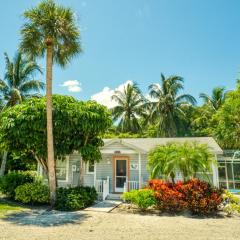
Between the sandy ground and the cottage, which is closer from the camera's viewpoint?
the sandy ground

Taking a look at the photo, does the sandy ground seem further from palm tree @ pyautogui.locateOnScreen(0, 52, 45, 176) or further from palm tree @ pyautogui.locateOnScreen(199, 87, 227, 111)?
palm tree @ pyautogui.locateOnScreen(199, 87, 227, 111)

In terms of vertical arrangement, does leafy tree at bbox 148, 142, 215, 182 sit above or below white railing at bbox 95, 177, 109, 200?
above

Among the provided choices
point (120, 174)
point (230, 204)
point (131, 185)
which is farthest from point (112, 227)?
point (120, 174)

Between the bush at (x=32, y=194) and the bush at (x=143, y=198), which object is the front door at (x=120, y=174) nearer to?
the bush at (x=143, y=198)

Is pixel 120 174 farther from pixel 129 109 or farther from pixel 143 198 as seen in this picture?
pixel 129 109

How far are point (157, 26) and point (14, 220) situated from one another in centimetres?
1159

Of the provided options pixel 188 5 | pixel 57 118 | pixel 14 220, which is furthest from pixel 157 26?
pixel 14 220

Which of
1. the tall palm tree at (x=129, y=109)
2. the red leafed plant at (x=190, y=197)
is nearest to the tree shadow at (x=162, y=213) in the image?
the red leafed plant at (x=190, y=197)

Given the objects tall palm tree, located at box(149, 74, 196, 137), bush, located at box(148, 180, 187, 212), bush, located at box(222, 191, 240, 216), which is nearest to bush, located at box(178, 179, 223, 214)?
bush, located at box(148, 180, 187, 212)

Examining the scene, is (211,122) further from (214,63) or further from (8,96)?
(8,96)

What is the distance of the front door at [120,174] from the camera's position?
16.3 metres

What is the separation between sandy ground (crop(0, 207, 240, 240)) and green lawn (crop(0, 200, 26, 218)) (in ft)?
2.37

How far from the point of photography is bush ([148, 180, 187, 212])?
1073 centimetres

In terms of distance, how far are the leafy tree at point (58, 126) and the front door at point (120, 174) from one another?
136 inches
